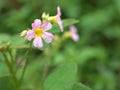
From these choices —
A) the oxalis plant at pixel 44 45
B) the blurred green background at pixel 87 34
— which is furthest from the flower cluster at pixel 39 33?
the blurred green background at pixel 87 34

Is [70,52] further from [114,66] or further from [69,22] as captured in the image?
[69,22]

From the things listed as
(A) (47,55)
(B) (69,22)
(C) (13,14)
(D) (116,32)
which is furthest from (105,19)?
(B) (69,22)

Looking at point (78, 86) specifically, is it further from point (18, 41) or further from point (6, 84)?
point (6, 84)

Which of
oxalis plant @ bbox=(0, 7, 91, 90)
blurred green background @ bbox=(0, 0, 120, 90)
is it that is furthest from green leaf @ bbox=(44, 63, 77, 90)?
blurred green background @ bbox=(0, 0, 120, 90)

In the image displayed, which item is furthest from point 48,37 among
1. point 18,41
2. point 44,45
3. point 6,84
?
point 6,84

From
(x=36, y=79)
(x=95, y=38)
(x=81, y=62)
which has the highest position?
(x=95, y=38)

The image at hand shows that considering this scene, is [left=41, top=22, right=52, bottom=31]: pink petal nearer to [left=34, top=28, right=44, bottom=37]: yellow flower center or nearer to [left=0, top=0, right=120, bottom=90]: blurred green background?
[left=34, top=28, right=44, bottom=37]: yellow flower center

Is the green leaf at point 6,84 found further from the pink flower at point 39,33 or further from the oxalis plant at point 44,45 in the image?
the pink flower at point 39,33
